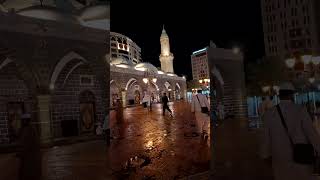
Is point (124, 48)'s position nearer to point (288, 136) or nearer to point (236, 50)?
point (288, 136)

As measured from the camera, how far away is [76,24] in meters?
2.17

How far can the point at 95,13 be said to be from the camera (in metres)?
2.36

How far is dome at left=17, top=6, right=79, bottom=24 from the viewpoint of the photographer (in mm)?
1928

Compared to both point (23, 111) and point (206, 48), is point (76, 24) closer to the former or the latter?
point (23, 111)

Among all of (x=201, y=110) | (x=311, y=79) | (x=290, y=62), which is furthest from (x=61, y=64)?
(x=311, y=79)

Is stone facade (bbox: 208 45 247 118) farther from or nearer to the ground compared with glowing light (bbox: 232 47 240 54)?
nearer to the ground

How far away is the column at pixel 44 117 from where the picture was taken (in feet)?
6.14

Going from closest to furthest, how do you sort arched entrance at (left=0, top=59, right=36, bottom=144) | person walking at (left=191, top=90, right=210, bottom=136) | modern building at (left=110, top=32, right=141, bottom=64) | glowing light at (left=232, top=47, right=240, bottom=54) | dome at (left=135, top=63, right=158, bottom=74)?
arched entrance at (left=0, top=59, right=36, bottom=144) → modern building at (left=110, top=32, right=141, bottom=64) → dome at (left=135, top=63, right=158, bottom=74) → person walking at (left=191, top=90, right=210, bottom=136) → glowing light at (left=232, top=47, right=240, bottom=54)

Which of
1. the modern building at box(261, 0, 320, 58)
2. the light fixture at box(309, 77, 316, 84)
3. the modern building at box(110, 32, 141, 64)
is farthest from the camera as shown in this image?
the light fixture at box(309, 77, 316, 84)

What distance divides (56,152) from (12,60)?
0.52 metres

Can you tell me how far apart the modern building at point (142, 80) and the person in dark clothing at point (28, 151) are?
657 millimetres

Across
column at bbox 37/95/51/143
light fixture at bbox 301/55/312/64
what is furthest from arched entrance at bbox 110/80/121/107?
light fixture at bbox 301/55/312/64

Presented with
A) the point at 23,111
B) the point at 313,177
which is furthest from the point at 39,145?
the point at 313,177

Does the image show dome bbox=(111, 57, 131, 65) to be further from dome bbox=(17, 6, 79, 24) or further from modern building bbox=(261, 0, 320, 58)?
modern building bbox=(261, 0, 320, 58)
